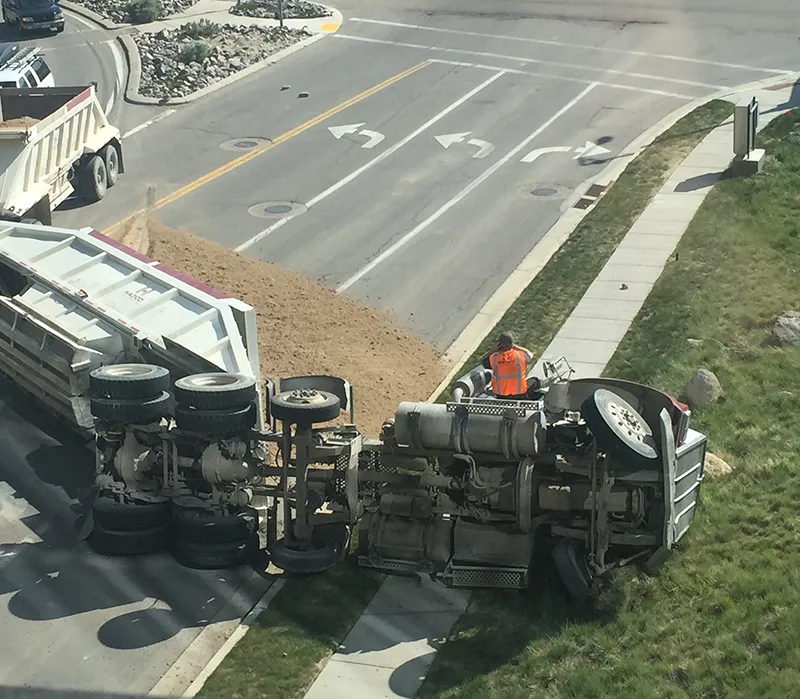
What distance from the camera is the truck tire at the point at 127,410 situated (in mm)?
12984

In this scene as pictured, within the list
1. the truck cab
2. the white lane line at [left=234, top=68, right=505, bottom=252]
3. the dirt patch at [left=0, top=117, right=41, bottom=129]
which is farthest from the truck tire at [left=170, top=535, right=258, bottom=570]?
the truck cab

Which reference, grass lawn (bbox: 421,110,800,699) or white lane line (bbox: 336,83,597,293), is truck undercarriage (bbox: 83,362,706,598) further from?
white lane line (bbox: 336,83,597,293)

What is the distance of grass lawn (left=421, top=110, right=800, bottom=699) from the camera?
10695 millimetres

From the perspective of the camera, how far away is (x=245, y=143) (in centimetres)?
2988

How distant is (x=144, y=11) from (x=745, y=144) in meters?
22.6

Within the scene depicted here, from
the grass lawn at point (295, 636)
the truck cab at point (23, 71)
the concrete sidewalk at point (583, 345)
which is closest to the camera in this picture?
the grass lawn at point (295, 636)

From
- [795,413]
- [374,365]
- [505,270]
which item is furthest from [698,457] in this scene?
[505,270]

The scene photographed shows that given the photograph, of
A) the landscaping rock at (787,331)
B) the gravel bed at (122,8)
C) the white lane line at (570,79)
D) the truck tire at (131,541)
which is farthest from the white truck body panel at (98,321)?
the gravel bed at (122,8)

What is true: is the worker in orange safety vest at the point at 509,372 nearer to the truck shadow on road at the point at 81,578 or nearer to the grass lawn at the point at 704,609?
the grass lawn at the point at 704,609

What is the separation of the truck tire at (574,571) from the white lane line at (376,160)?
40.5 ft

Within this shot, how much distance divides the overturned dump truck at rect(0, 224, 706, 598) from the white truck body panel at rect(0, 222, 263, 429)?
43 mm

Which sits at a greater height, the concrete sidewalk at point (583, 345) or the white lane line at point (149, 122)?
the concrete sidewalk at point (583, 345)

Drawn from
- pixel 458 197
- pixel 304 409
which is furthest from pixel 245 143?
pixel 304 409

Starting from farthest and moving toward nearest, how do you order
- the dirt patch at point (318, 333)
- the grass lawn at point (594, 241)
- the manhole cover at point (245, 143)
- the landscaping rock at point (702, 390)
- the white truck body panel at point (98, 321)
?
the manhole cover at point (245, 143), the grass lawn at point (594, 241), the dirt patch at point (318, 333), the landscaping rock at point (702, 390), the white truck body panel at point (98, 321)
